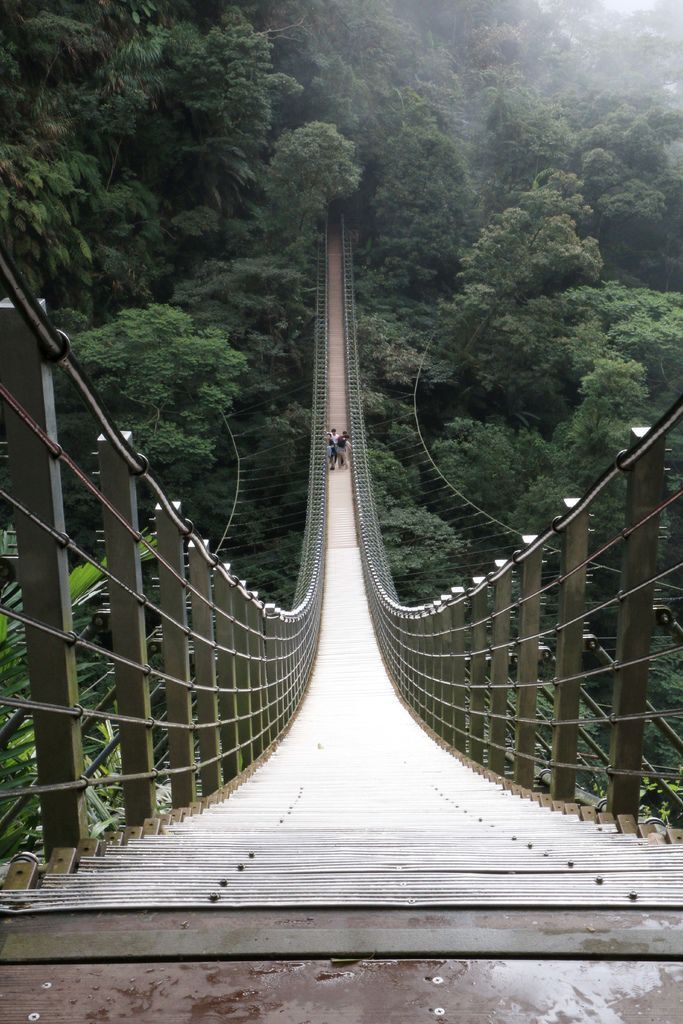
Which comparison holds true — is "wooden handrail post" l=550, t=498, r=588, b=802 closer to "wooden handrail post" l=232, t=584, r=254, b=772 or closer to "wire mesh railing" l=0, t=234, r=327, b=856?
"wire mesh railing" l=0, t=234, r=327, b=856

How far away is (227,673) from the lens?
2.21m

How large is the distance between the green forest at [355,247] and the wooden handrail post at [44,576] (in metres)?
9.91

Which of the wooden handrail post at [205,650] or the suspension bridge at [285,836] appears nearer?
the suspension bridge at [285,836]

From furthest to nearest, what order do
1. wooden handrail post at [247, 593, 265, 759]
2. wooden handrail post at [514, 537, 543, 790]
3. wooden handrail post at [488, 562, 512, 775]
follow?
wooden handrail post at [247, 593, 265, 759], wooden handrail post at [488, 562, 512, 775], wooden handrail post at [514, 537, 543, 790]

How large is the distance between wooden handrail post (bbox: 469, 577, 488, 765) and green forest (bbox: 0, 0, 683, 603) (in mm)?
7982

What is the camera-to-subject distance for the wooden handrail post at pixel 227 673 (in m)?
2.06

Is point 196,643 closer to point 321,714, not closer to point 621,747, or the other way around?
point 621,747

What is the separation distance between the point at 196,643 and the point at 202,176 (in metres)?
15.4

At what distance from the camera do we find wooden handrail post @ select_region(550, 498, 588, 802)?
5.32 ft

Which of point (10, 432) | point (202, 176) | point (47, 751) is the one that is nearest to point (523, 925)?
point (47, 751)

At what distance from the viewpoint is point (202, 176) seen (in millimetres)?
15781

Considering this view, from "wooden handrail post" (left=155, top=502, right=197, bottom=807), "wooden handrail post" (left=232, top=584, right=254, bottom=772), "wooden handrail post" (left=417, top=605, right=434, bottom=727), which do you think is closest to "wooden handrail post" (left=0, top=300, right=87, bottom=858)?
"wooden handrail post" (left=155, top=502, right=197, bottom=807)

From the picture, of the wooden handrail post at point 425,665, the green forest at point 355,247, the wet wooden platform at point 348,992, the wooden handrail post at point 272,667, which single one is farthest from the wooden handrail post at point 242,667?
the green forest at point 355,247

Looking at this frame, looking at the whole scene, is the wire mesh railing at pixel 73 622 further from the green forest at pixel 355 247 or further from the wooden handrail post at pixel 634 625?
the green forest at pixel 355 247
